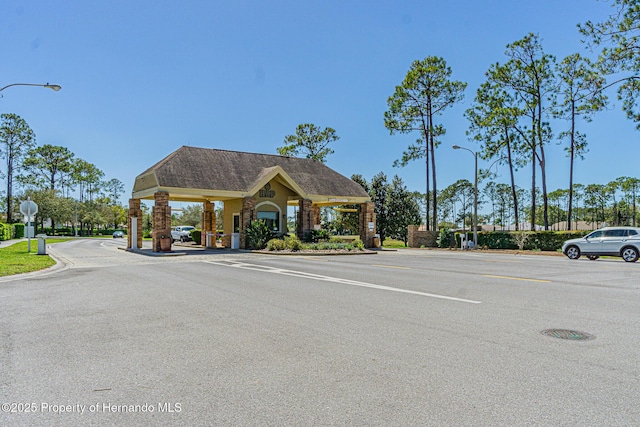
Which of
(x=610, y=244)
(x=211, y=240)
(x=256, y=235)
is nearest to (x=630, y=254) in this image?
(x=610, y=244)

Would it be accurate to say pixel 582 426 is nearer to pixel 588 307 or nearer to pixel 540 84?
pixel 588 307

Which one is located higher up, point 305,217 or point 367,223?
point 305,217

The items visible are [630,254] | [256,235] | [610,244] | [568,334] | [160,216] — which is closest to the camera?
[568,334]

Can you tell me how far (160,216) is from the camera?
2655cm

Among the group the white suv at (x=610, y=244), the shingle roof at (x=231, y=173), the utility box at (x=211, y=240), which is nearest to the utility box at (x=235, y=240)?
the shingle roof at (x=231, y=173)

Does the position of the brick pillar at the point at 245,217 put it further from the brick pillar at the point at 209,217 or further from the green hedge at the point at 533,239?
the green hedge at the point at 533,239

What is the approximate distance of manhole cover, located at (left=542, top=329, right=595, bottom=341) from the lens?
586 cm

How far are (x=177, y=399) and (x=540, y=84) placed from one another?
39359 mm

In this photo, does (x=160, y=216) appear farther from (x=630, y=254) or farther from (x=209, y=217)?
(x=630, y=254)

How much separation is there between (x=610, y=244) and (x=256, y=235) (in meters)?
19.5

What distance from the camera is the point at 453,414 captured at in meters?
3.63

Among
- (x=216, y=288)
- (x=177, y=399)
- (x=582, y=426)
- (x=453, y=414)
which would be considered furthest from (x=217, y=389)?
(x=216, y=288)

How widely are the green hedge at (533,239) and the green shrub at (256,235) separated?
16.6 meters

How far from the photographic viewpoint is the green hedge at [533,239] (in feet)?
98.8
